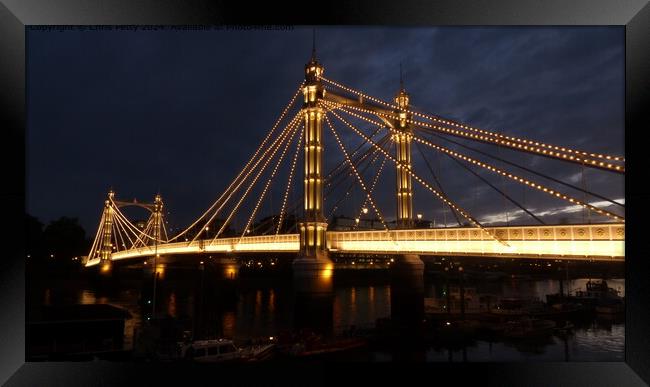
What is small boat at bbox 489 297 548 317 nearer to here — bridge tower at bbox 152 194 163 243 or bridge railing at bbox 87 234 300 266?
bridge railing at bbox 87 234 300 266

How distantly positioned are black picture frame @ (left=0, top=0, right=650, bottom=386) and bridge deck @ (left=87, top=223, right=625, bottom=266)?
6.03 metres

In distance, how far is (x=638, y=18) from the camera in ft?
36.3

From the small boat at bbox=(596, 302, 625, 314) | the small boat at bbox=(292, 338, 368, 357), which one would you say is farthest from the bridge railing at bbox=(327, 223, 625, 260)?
the small boat at bbox=(596, 302, 625, 314)

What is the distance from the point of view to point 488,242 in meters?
21.6

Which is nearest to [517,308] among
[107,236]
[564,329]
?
[564,329]

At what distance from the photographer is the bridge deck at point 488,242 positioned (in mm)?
17216

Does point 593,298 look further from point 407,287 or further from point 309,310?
point 309,310

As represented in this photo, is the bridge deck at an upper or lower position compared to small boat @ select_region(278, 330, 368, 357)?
upper

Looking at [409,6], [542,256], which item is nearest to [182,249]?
[542,256]

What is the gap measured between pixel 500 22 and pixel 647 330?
6481 mm

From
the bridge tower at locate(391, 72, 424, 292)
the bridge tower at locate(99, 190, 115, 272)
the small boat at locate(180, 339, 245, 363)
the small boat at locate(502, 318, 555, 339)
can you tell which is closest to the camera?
the small boat at locate(180, 339, 245, 363)

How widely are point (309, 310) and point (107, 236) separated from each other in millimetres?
53979

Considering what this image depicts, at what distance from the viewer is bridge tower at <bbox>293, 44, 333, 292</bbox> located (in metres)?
29.0

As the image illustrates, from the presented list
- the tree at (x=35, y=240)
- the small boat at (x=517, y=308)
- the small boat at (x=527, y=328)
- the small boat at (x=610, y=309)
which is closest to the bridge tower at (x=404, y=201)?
the small boat at (x=517, y=308)
